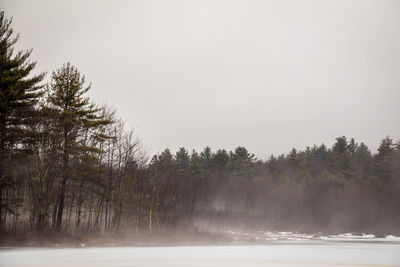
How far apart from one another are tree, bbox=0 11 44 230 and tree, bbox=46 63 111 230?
2.60m

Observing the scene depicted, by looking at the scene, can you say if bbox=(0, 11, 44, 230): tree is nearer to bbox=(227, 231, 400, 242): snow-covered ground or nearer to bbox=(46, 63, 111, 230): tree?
bbox=(46, 63, 111, 230): tree

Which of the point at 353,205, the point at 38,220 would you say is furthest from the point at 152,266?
the point at 353,205

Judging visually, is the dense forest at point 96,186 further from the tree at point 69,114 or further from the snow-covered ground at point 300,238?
the snow-covered ground at point 300,238

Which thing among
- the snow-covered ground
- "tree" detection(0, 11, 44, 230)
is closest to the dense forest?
"tree" detection(0, 11, 44, 230)

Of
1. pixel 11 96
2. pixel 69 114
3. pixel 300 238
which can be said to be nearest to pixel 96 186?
pixel 69 114

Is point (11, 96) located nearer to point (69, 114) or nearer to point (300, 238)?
point (69, 114)

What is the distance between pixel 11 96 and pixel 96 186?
1418 cm

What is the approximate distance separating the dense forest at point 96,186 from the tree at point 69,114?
82mm

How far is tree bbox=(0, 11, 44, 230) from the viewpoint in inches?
993

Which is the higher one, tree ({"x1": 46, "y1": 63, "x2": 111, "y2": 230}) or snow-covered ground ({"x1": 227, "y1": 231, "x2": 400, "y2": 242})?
tree ({"x1": 46, "y1": 63, "x2": 111, "y2": 230})

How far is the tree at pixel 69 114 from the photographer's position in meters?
29.0

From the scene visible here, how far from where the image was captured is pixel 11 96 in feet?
84.4

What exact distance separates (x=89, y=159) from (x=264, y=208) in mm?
55014

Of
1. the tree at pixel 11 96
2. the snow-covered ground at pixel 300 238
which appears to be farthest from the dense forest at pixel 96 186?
the snow-covered ground at pixel 300 238
